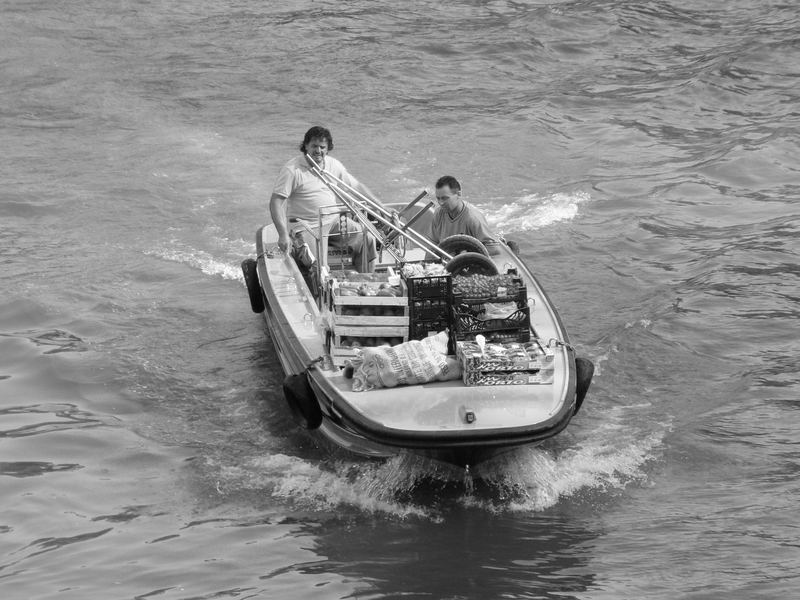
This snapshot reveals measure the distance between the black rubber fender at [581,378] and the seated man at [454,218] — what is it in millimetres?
2108

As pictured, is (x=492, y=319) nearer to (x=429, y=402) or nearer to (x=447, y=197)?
(x=429, y=402)

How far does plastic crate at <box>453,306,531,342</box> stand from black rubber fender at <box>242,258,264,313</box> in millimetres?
3280

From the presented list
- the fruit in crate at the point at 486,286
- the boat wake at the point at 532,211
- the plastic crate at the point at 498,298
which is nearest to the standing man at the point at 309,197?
the fruit in crate at the point at 486,286

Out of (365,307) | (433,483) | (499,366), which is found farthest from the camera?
(365,307)

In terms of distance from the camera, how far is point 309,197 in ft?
38.7

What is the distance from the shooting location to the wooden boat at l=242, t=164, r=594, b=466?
793 centimetres

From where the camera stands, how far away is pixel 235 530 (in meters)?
8.21

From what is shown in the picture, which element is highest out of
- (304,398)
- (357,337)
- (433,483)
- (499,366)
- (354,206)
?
(354,206)

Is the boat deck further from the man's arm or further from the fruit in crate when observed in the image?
the man's arm

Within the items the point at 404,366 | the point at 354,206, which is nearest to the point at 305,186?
the point at 354,206

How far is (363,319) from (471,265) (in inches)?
46.2

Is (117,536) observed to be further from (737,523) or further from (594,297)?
(594,297)

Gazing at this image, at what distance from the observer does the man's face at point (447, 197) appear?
10531 millimetres

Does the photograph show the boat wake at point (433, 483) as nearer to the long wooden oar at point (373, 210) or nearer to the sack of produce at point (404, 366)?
the sack of produce at point (404, 366)
